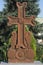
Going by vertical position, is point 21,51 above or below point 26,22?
below

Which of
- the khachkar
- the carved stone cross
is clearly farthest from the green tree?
the khachkar

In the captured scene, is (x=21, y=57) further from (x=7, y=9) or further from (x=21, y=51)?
(x=7, y=9)

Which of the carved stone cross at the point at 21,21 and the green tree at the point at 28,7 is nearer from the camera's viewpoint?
the carved stone cross at the point at 21,21

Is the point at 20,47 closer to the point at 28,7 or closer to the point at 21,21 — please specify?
the point at 21,21

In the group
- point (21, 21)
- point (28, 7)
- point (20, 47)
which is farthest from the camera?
point (28, 7)

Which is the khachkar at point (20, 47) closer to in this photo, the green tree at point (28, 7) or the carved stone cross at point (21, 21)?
the carved stone cross at point (21, 21)

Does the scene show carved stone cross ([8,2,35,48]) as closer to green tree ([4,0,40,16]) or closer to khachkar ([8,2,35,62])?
khachkar ([8,2,35,62])

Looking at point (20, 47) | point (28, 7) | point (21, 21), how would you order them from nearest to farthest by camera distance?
point (20, 47), point (21, 21), point (28, 7)

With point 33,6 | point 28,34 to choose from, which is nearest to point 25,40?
point 28,34

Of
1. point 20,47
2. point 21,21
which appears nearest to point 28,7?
point 21,21

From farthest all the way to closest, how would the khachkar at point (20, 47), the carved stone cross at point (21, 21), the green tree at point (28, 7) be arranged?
the green tree at point (28, 7) → the carved stone cross at point (21, 21) → the khachkar at point (20, 47)

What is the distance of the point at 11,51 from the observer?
11.4 meters

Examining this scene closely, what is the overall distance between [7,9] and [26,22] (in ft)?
24.1

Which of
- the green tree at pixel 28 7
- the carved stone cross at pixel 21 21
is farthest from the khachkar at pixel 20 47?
the green tree at pixel 28 7
